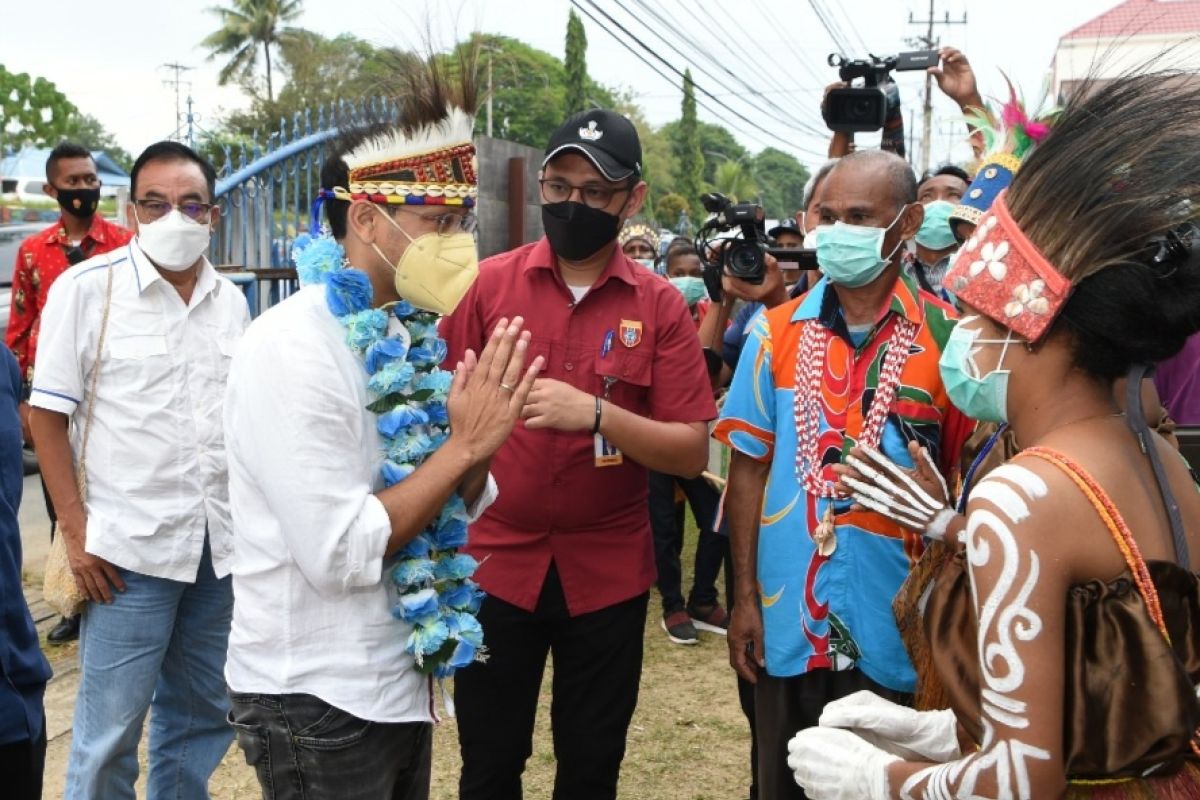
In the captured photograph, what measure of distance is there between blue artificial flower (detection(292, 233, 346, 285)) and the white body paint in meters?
1.35

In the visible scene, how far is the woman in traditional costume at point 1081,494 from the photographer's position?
1572 millimetres

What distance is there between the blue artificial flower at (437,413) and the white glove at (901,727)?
3.29ft

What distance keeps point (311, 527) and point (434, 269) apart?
2.12 feet

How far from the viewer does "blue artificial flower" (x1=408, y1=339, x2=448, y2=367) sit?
2355mm

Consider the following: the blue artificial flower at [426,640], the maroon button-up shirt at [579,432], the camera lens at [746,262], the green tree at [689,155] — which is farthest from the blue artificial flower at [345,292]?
the green tree at [689,155]

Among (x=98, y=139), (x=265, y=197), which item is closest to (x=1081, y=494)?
(x=265, y=197)

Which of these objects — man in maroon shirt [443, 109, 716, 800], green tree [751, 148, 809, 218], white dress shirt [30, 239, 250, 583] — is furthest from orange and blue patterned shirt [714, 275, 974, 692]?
green tree [751, 148, 809, 218]

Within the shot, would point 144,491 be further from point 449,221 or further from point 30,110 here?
point 30,110

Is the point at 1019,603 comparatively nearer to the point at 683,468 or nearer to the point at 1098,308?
the point at 1098,308

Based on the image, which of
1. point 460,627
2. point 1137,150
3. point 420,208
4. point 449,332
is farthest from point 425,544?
point 1137,150

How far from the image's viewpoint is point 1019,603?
156 centimetres

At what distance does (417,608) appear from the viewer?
216 centimetres

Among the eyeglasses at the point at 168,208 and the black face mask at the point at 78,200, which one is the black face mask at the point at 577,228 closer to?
the eyeglasses at the point at 168,208

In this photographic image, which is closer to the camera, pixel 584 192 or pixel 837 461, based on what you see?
pixel 837 461
